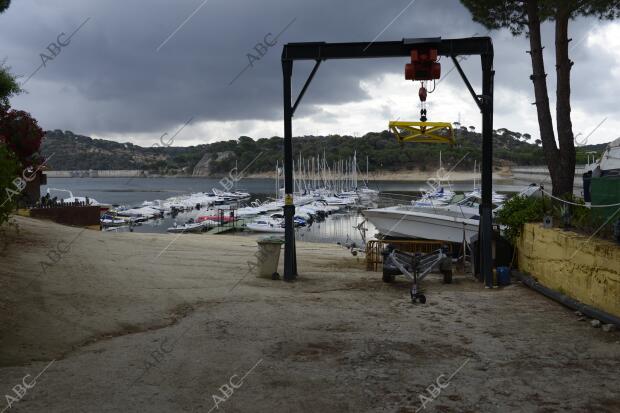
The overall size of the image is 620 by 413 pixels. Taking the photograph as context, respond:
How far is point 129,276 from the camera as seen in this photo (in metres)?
10.6

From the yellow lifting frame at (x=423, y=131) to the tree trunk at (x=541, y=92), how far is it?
336cm

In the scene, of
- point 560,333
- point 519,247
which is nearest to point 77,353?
point 560,333

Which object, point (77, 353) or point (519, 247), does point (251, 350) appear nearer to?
point (77, 353)

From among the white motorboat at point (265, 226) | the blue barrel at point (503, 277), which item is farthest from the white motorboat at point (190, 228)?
the blue barrel at point (503, 277)

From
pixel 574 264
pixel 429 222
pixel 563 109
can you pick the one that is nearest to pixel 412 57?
pixel 563 109

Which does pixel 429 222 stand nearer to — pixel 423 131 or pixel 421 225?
pixel 421 225

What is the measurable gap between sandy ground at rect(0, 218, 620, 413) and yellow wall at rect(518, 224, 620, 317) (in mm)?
471

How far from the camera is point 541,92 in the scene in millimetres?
14344

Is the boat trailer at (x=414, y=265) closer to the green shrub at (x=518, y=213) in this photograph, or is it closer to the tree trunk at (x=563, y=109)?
the green shrub at (x=518, y=213)

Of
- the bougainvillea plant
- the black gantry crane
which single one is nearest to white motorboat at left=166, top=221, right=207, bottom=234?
the bougainvillea plant

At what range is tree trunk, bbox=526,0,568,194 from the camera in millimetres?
14227

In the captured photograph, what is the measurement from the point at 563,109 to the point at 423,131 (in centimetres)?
Answer: 454

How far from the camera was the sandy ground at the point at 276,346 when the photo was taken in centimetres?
527

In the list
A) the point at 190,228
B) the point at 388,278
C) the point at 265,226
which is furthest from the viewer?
the point at 265,226
